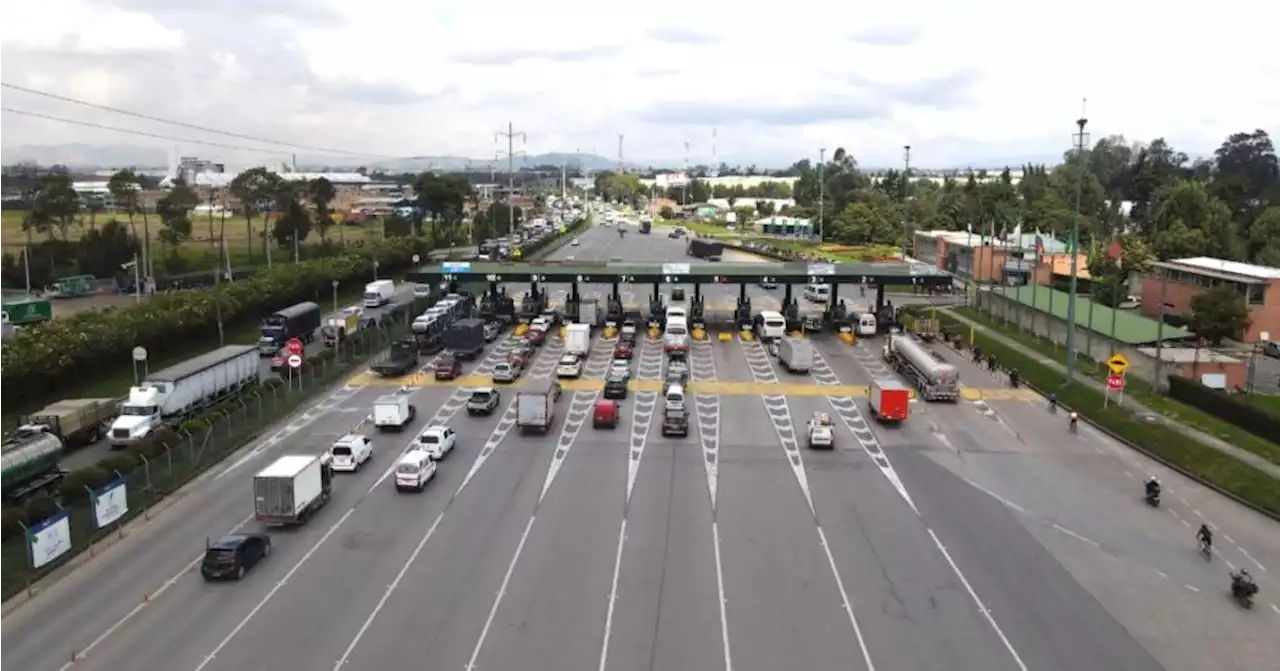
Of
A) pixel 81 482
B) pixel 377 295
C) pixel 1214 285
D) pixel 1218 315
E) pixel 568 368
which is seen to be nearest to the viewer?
pixel 81 482

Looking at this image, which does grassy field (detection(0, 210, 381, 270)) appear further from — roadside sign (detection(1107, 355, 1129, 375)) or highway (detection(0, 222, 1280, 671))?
roadside sign (detection(1107, 355, 1129, 375))

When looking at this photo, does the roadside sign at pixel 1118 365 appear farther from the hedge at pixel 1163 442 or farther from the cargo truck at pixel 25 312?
the cargo truck at pixel 25 312

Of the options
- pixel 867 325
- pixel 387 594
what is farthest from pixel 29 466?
pixel 867 325

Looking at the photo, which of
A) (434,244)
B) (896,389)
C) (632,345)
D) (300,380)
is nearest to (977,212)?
(434,244)

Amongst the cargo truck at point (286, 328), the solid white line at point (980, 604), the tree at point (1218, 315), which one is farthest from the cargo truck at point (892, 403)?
the cargo truck at point (286, 328)

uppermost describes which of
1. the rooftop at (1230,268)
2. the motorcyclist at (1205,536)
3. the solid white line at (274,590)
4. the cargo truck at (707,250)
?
the rooftop at (1230,268)

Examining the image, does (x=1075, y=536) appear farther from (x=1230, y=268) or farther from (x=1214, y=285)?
(x=1230, y=268)
